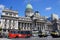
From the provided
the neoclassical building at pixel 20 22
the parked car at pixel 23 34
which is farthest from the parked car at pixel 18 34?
the neoclassical building at pixel 20 22

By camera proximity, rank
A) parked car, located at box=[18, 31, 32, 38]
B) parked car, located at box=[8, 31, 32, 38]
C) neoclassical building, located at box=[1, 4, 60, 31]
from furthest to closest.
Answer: neoclassical building, located at box=[1, 4, 60, 31] → parked car, located at box=[18, 31, 32, 38] → parked car, located at box=[8, 31, 32, 38]

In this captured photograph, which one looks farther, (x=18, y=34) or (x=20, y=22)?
(x=20, y=22)

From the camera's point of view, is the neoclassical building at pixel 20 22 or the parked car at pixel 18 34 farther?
the neoclassical building at pixel 20 22

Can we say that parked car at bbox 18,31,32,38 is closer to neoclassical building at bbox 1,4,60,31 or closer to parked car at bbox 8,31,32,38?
parked car at bbox 8,31,32,38

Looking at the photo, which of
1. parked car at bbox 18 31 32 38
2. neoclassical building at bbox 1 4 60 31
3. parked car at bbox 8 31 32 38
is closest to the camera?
parked car at bbox 8 31 32 38

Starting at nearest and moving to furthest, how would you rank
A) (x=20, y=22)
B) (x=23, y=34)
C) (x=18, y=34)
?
(x=18, y=34) < (x=23, y=34) < (x=20, y=22)

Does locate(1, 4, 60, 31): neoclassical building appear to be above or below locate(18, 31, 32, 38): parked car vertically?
above

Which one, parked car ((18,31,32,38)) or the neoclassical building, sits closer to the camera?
parked car ((18,31,32,38))

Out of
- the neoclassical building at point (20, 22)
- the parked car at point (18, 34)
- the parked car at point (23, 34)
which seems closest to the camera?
the parked car at point (18, 34)

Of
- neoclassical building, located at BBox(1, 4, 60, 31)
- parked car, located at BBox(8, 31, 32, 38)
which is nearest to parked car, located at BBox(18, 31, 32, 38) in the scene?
parked car, located at BBox(8, 31, 32, 38)

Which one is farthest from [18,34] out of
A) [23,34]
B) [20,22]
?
[20,22]

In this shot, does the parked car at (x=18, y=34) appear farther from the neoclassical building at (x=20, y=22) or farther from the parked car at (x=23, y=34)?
the neoclassical building at (x=20, y=22)

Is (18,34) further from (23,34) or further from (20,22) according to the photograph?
(20,22)

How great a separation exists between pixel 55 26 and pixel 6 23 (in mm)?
42679
